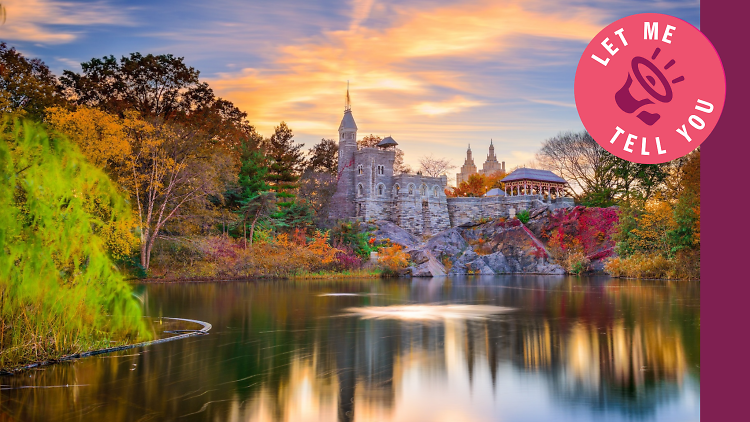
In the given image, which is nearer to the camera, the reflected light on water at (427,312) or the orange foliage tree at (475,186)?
the reflected light on water at (427,312)

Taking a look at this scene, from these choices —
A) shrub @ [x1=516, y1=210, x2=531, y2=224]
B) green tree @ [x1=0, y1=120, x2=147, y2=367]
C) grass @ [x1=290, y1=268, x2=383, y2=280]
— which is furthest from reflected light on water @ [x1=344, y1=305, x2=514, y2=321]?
shrub @ [x1=516, y1=210, x2=531, y2=224]

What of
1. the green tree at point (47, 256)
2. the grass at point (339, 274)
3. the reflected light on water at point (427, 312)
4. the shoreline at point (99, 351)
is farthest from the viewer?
the grass at point (339, 274)

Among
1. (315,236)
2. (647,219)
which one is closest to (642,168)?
(647,219)

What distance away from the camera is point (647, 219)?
32344mm

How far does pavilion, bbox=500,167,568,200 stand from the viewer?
5434 centimetres

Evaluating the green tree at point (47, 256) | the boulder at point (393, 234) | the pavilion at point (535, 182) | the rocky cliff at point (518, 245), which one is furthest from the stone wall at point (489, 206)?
the green tree at point (47, 256)

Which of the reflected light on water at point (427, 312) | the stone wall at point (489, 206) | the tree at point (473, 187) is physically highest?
the tree at point (473, 187)

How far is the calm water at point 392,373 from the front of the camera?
280 inches

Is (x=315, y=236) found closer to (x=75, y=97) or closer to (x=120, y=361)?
(x=75, y=97)

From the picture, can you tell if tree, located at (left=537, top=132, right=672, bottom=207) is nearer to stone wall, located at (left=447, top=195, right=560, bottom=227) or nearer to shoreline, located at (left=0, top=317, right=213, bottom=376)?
stone wall, located at (left=447, top=195, right=560, bottom=227)

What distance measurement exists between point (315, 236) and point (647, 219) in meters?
18.3

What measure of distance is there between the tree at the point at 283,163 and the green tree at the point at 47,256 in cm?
2999

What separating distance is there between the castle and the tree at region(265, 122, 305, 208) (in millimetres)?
4517

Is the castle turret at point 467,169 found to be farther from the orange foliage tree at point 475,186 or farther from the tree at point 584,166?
the tree at point 584,166
